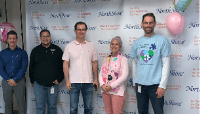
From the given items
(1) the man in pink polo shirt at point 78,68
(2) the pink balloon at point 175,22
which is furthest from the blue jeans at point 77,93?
(2) the pink balloon at point 175,22

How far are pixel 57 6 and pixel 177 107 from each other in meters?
2.42

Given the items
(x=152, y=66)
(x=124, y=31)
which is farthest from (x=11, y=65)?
(x=152, y=66)

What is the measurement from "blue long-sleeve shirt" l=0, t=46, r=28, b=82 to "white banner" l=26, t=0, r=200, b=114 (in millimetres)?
386

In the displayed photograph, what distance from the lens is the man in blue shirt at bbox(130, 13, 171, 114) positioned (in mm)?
1680

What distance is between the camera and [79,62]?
2049 mm

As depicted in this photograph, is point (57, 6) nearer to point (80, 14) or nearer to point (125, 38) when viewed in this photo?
point (80, 14)

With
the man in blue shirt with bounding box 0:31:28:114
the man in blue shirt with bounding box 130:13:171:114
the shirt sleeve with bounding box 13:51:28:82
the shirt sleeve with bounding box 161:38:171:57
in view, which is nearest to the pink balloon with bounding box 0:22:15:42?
the man in blue shirt with bounding box 0:31:28:114

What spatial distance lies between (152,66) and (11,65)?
197cm

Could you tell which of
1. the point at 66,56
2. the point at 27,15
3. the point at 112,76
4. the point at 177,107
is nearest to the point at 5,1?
the point at 27,15

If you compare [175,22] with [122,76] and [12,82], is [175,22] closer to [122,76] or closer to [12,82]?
[122,76]

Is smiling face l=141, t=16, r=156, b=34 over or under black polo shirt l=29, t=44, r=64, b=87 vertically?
over

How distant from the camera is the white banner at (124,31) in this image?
207 centimetres

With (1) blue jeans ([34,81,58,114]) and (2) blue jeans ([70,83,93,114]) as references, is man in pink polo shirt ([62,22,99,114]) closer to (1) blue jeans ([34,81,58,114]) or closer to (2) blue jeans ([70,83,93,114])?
(2) blue jeans ([70,83,93,114])

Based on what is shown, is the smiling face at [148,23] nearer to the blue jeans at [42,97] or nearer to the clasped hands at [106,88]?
the clasped hands at [106,88]
